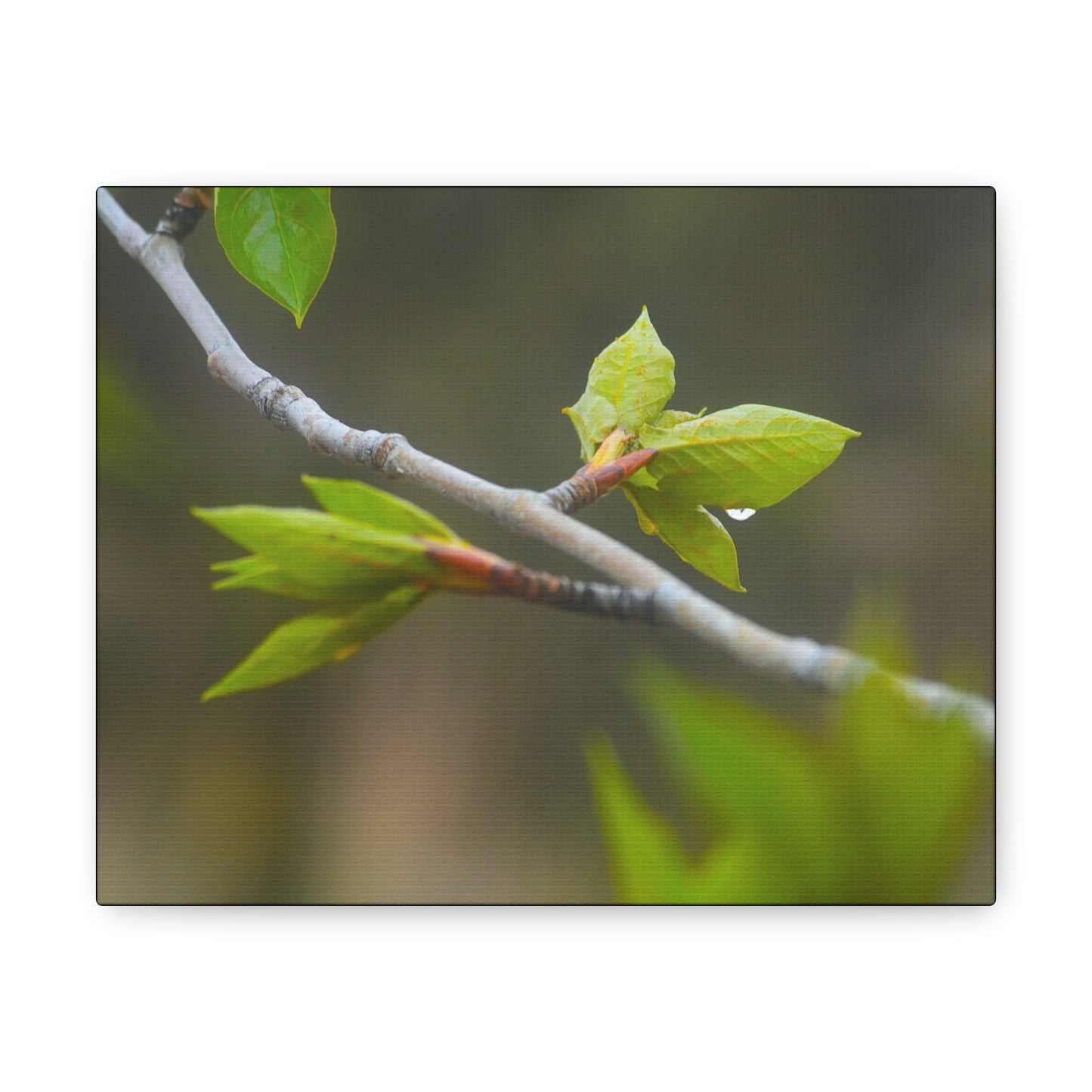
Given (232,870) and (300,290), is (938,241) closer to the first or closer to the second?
(300,290)

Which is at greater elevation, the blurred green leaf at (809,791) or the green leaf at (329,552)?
the green leaf at (329,552)

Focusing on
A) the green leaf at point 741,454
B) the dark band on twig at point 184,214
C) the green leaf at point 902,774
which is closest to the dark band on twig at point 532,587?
the green leaf at point 741,454

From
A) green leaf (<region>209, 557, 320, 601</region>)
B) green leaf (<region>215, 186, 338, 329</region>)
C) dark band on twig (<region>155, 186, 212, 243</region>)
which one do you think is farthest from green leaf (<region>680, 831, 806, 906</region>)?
dark band on twig (<region>155, 186, 212, 243</region>)

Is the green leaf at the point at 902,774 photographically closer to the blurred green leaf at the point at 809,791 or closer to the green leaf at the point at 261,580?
the blurred green leaf at the point at 809,791

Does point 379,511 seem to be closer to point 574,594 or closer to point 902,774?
point 574,594

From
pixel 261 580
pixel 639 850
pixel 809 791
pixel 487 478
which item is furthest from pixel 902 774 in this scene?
pixel 261 580

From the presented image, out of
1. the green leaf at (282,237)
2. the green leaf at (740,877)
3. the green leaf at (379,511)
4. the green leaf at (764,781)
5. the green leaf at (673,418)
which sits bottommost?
the green leaf at (740,877)
